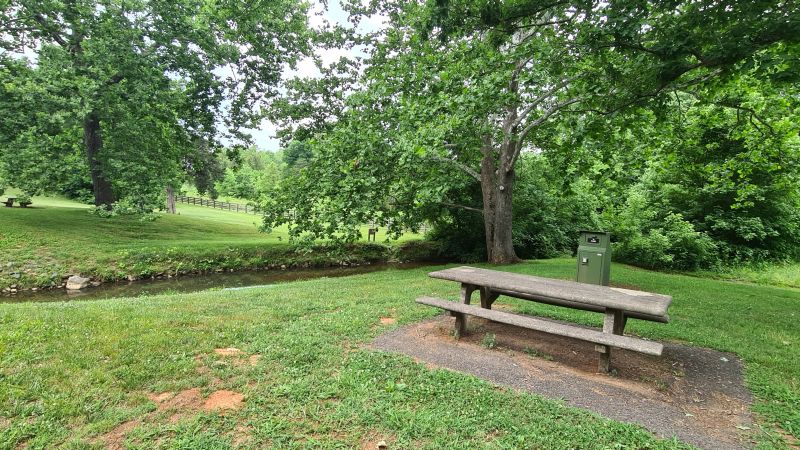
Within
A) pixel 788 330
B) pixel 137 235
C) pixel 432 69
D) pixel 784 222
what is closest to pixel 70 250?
pixel 137 235

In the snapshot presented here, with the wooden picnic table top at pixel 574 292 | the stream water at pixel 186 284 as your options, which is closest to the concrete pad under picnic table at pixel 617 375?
the wooden picnic table top at pixel 574 292

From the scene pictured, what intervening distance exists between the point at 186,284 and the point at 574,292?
1163 cm

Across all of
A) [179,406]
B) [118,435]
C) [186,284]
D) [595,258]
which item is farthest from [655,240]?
[186,284]

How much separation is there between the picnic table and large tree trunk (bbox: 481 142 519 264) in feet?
26.6

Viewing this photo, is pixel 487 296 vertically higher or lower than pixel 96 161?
lower

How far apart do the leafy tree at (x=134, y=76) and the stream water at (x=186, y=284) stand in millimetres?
4137

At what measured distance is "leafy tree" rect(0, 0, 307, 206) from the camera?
1266 cm

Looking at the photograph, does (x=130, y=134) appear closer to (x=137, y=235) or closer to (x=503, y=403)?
(x=137, y=235)

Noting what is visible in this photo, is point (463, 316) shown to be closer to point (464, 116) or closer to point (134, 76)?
point (464, 116)

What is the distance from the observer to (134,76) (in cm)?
1379

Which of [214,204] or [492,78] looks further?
[214,204]

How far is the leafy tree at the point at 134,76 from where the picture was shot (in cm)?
1266

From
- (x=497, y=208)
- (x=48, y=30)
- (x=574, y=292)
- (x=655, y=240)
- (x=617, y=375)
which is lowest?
(x=617, y=375)

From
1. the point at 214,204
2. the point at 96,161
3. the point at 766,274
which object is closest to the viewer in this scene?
the point at 766,274
